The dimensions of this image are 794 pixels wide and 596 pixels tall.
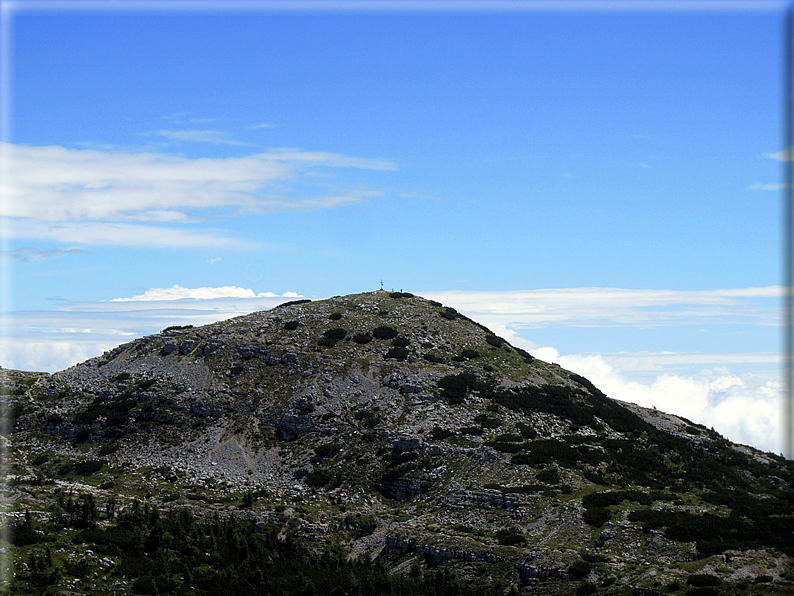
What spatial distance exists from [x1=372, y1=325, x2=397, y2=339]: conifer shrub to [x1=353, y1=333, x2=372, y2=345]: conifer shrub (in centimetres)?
141

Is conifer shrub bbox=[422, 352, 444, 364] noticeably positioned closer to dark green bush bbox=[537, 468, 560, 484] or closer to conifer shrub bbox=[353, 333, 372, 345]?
conifer shrub bbox=[353, 333, 372, 345]

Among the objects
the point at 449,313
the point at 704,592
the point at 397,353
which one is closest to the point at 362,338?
the point at 397,353

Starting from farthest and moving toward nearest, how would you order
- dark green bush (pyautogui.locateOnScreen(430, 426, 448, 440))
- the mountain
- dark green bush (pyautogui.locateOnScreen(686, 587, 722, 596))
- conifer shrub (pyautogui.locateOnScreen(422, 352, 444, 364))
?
conifer shrub (pyautogui.locateOnScreen(422, 352, 444, 364))
dark green bush (pyautogui.locateOnScreen(430, 426, 448, 440))
the mountain
dark green bush (pyautogui.locateOnScreen(686, 587, 722, 596))

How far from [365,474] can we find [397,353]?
27.2m

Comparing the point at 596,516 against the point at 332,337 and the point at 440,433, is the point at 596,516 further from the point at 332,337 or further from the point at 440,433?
the point at 332,337

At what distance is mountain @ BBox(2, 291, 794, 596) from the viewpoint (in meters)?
62.5

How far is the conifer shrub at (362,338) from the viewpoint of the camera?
4529 inches

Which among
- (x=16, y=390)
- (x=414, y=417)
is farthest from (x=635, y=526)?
(x=16, y=390)

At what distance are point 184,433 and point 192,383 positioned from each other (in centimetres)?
1056

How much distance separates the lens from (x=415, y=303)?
135625 millimetres

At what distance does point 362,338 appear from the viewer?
4552 inches

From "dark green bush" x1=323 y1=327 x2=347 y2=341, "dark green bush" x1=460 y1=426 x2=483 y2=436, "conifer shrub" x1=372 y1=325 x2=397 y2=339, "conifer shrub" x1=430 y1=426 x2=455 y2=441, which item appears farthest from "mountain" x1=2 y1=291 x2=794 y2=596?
"dark green bush" x1=460 y1=426 x2=483 y2=436

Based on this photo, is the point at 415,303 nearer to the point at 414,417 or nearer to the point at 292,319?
the point at 292,319

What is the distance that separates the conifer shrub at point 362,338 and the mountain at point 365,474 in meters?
0.29
